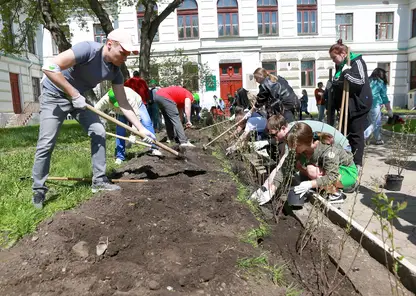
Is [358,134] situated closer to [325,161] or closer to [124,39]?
[325,161]

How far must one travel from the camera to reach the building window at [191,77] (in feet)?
65.8

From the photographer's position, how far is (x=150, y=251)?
235 centimetres

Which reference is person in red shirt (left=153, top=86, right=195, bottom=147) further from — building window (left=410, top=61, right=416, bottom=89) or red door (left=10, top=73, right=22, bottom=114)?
building window (left=410, top=61, right=416, bottom=89)

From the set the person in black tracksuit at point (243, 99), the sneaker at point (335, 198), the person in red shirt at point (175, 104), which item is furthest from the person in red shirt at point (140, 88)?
the sneaker at point (335, 198)

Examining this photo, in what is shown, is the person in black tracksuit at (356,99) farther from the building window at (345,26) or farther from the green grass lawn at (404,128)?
the building window at (345,26)

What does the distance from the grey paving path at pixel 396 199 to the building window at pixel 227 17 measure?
19471 millimetres

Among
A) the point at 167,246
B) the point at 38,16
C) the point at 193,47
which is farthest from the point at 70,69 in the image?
the point at 193,47

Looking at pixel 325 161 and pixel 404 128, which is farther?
pixel 404 128

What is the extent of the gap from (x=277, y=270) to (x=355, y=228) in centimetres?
102

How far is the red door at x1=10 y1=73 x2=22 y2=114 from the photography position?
75.4 ft

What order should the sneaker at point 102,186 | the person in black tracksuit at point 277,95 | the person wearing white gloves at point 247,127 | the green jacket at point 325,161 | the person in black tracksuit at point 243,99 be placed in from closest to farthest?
the green jacket at point 325,161 < the sneaker at point 102,186 < the person wearing white gloves at point 247,127 < the person in black tracksuit at point 277,95 < the person in black tracksuit at point 243,99

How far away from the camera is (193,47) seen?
24375 mm

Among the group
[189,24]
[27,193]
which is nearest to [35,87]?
[189,24]

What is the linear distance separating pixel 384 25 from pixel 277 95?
2573 cm
